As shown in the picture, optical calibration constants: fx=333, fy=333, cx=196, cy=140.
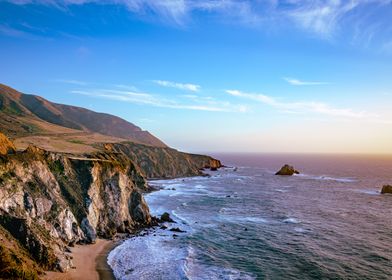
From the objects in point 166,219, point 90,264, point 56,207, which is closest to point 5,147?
point 56,207

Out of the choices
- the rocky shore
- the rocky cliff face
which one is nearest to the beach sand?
the rocky shore

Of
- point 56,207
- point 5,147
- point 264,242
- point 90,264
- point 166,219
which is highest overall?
point 5,147

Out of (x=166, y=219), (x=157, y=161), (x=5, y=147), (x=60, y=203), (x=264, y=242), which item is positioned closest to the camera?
(x=60, y=203)

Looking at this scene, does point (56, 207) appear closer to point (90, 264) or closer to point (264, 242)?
point (90, 264)

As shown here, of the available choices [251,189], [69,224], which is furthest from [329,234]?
[251,189]

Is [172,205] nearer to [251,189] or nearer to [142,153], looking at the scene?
[251,189]

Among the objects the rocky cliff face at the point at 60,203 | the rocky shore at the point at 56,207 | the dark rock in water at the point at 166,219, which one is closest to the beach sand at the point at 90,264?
the rocky shore at the point at 56,207

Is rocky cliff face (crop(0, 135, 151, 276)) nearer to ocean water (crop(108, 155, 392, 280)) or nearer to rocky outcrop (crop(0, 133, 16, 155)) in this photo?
rocky outcrop (crop(0, 133, 16, 155))
